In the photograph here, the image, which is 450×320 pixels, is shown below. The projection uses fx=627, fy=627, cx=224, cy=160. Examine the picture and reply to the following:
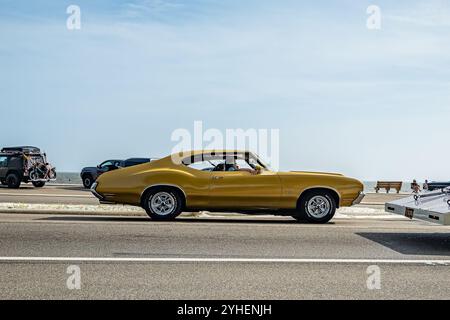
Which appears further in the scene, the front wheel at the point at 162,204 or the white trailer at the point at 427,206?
the front wheel at the point at 162,204

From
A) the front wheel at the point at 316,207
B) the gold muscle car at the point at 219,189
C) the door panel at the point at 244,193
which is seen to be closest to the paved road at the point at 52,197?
the gold muscle car at the point at 219,189

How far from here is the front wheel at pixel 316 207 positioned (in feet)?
43.2

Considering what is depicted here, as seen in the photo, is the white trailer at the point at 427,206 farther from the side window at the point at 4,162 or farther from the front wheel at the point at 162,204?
the side window at the point at 4,162

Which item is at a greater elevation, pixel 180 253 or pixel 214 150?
pixel 214 150

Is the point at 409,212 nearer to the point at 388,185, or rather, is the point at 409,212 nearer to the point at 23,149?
the point at 23,149

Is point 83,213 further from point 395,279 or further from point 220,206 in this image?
point 395,279

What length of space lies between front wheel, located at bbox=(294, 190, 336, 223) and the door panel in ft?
1.80

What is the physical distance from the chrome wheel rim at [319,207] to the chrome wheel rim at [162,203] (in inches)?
113

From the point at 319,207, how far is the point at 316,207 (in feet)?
0.21

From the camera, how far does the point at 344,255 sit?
859cm

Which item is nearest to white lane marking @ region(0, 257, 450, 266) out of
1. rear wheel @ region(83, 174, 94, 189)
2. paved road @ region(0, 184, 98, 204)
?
paved road @ region(0, 184, 98, 204)

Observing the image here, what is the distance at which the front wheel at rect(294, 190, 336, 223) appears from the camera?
13156 mm
